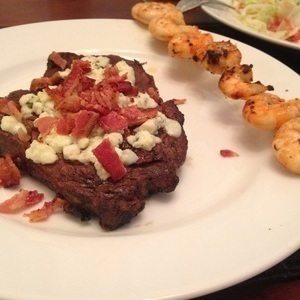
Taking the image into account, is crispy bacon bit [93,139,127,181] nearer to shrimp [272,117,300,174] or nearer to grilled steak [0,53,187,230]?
grilled steak [0,53,187,230]

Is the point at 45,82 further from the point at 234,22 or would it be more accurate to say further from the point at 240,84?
the point at 234,22

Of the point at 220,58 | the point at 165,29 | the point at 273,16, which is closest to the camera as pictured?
the point at 220,58

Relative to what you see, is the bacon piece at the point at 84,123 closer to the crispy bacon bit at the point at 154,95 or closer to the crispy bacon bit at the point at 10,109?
the crispy bacon bit at the point at 10,109

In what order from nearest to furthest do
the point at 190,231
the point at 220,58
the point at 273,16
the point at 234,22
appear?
the point at 190,231 < the point at 220,58 < the point at 234,22 < the point at 273,16

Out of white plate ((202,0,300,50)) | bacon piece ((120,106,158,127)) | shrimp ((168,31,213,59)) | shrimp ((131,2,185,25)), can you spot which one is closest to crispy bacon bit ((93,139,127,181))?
bacon piece ((120,106,158,127))

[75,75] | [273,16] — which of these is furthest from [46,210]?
[273,16]

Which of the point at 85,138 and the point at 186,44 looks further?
the point at 186,44

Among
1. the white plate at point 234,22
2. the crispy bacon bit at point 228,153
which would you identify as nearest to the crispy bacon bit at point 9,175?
the crispy bacon bit at point 228,153

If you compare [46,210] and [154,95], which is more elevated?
[154,95]
